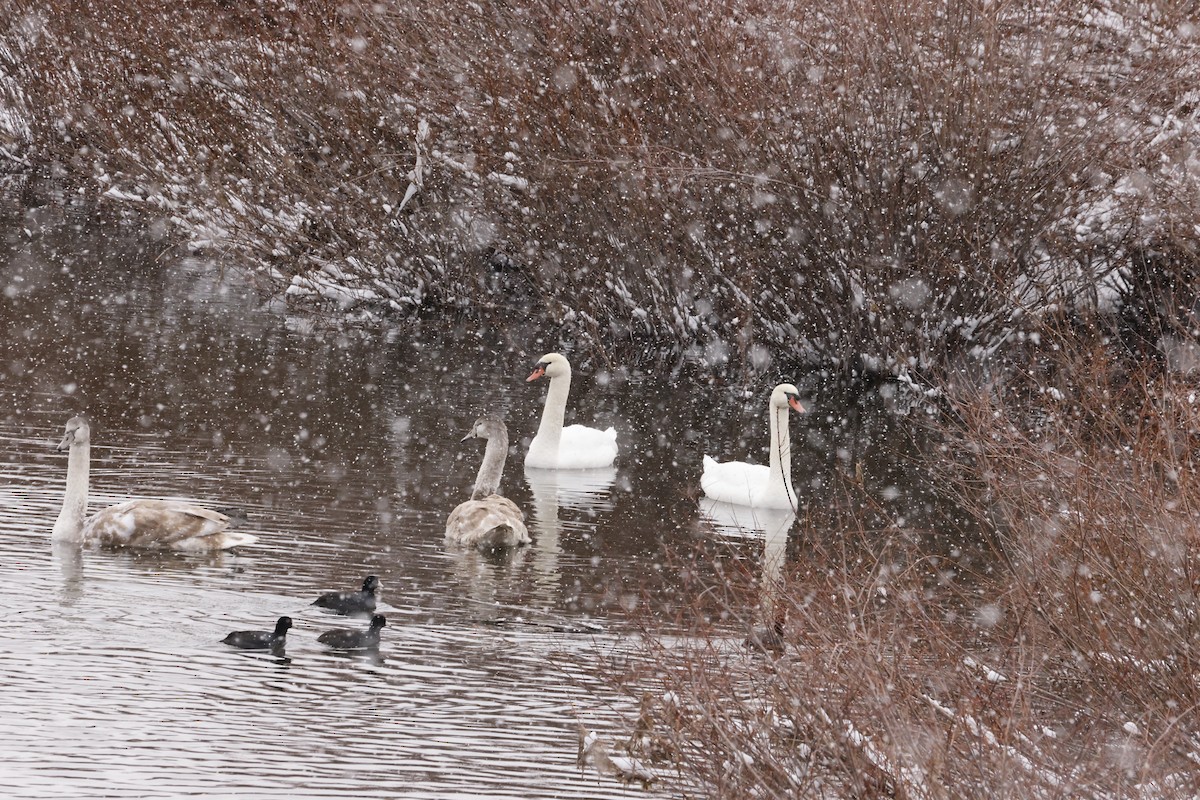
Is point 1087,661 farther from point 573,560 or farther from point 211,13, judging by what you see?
point 211,13

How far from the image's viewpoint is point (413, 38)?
72.7 ft

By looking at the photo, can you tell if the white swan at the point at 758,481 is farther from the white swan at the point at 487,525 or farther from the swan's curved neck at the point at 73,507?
the swan's curved neck at the point at 73,507

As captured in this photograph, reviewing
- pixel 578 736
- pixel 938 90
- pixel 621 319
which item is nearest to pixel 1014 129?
pixel 938 90

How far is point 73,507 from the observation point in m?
10.5

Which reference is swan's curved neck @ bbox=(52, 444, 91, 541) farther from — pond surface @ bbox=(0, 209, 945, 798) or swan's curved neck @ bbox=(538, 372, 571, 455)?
swan's curved neck @ bbox=(538, 372, 571, 455)

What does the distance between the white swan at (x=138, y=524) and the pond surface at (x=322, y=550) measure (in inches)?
5.7

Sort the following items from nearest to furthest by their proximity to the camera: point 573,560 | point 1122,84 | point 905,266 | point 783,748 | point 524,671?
point 783,748 → point 524,671 → point 573,560 → point 1122,84 → point 905,266

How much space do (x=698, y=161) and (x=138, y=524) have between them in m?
10.2

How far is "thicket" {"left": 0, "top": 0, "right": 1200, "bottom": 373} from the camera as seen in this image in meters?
17.8

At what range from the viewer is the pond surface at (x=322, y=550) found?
23.3ft

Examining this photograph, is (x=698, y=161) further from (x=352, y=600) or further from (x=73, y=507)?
(x=352, y=600)

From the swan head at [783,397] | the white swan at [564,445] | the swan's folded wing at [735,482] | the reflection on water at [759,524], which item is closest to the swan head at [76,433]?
the reflection on water at [759,524]

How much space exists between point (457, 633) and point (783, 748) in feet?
13.6

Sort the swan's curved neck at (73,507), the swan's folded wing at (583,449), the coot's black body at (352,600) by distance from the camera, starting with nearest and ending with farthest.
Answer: the coot's black body at (352,600) < the swan's curved neck at (73,507) < the swan's folded wing at (583,449)
